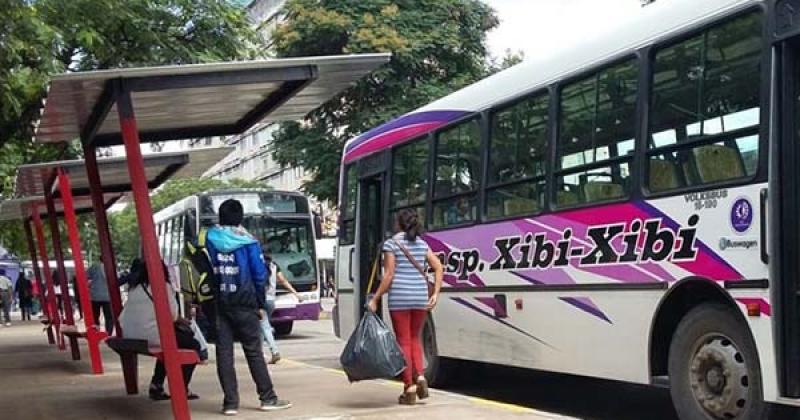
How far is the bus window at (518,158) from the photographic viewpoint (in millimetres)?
8203

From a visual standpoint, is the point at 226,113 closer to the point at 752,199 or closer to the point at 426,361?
the point at 426,361

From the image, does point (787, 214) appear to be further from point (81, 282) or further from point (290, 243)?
point (290, 243)

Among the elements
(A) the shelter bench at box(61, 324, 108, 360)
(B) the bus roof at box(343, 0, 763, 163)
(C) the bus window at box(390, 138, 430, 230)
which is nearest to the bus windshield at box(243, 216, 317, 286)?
(A) the shelter bench at box(61, 324, 108, 360)

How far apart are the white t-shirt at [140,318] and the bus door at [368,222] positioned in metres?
3.15

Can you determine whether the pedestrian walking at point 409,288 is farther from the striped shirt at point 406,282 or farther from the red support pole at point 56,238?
the red support pole at point 56,238

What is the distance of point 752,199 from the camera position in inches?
227

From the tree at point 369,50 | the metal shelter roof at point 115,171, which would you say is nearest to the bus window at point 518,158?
the metal shelter roof at point 115,171

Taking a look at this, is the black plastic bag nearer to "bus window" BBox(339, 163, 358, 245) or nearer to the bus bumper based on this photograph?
"bus window" BBox(339, 163, 358, 245)

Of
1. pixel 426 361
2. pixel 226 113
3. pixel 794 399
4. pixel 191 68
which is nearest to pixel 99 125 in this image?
pixel 226 113

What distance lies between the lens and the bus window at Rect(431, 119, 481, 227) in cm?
934

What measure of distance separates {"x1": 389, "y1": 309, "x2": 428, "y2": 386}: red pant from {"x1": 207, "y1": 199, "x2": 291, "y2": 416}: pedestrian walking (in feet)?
3.87

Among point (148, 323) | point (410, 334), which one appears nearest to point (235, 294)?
point (410, 334)

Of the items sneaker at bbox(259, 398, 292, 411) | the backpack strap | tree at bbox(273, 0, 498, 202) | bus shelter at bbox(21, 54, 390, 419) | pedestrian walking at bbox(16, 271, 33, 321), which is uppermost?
tree at bbox(273, 0, 498, 202)

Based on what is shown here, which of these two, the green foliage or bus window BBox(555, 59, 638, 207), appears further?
the green foliage
